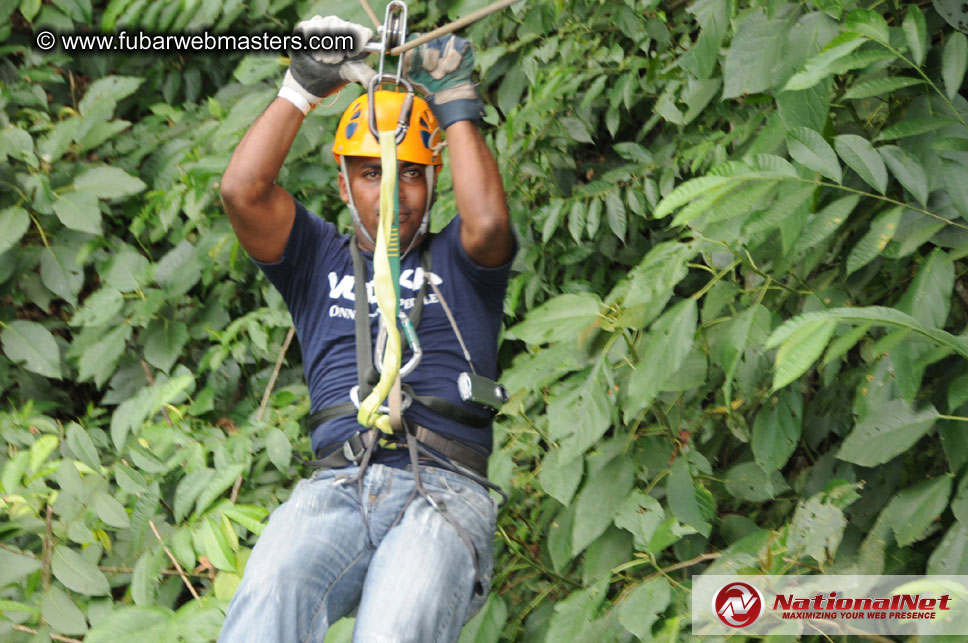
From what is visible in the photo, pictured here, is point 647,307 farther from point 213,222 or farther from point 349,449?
point 213,222

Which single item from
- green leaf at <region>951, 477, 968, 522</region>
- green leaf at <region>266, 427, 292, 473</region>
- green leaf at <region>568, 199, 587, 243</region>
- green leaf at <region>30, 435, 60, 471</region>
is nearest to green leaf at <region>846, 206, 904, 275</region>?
green leaf at <region>951, 477, 968, 522</region>

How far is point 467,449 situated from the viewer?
98.6 inches

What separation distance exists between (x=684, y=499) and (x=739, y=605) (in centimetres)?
34

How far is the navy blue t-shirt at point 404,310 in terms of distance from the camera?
8.25 feet

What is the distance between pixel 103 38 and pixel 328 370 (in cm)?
319

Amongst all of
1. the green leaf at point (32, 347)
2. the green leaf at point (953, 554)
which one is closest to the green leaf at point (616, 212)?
the green leaf at point (953, 554)

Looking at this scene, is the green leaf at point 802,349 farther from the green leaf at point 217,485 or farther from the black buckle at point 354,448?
the green leaf at point 217,485

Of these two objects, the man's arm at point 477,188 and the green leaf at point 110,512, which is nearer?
the man's arm at point 477,188

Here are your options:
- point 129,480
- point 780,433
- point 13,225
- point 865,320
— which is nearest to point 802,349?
point 865,320

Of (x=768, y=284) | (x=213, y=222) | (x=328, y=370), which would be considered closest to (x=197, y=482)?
(x=328, y=370)

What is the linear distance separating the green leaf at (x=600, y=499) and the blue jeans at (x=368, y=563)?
273 mm

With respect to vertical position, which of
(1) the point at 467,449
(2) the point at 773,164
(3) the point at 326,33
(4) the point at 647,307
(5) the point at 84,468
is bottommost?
(5) the point at 84,468

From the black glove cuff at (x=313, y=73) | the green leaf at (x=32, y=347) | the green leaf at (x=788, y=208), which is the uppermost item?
the black glove cuff at (x=313, y=73)

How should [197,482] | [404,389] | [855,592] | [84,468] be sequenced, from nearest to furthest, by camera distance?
1. [855,592]
2. [404,389]
3. [197,482]
4. [84,468]
